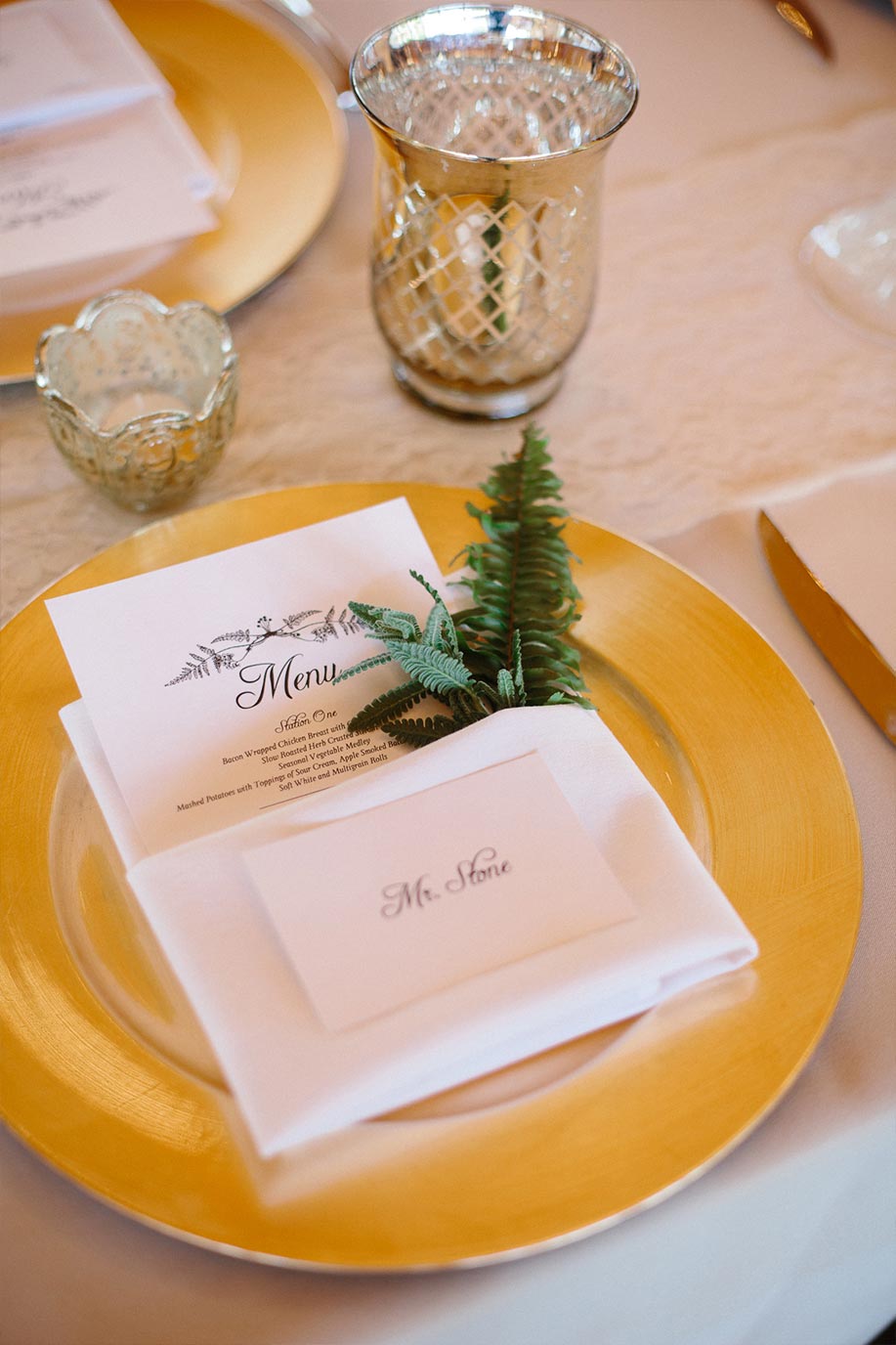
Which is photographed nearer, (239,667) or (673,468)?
(239,667)

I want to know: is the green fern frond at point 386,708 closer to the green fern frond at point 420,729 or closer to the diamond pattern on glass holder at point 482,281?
the green fern frond at point 420,729

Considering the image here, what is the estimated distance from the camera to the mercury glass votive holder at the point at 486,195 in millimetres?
689

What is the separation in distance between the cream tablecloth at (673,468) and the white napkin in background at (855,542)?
0.03 meters

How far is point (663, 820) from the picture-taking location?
0.52 m

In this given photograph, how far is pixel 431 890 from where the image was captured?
0.49 metres

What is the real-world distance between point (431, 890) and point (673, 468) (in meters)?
0.45

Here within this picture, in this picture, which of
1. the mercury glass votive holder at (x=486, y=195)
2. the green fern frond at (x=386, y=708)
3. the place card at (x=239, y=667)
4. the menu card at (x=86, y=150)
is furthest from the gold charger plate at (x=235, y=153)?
the green fern frond at (x=386, y=708)

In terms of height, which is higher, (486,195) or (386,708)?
(486,195)

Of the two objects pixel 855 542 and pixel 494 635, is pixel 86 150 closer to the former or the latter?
pixel 494 635

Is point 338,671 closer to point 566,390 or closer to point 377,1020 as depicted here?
point 377,1020

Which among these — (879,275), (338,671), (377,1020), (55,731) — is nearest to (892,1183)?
(377,1020)

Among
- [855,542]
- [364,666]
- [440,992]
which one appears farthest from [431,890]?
[855,542]

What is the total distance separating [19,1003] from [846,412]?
0.74 m

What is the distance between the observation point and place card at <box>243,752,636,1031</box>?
46cm
